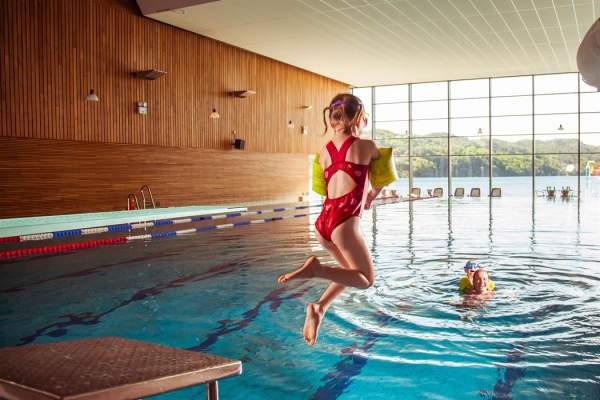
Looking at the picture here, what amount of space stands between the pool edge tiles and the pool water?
113 inches

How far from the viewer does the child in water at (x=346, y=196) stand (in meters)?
2.35

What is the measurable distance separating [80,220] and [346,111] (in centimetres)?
1108

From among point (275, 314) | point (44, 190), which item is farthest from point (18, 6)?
point (275, 314)

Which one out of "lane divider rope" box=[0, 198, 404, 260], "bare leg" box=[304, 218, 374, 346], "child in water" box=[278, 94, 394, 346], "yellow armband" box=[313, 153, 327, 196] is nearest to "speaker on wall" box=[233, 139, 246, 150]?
"lane divider rope" box=[0, 198, 404, 260]

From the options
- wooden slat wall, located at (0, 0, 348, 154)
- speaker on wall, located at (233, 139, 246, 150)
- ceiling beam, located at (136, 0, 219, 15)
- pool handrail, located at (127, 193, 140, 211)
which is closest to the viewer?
wooden slat wall, located at (0, 0, 348, 154)

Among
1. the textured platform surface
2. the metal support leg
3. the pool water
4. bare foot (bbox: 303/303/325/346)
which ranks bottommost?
the pool water

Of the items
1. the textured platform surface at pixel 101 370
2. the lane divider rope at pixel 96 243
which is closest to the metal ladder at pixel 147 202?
the lane divider rope at pixel 96 243

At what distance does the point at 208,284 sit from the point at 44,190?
313 inches

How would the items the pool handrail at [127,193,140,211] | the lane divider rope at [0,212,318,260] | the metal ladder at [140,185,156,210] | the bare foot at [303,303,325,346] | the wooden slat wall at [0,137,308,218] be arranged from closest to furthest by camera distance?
the bare foot at [303,303,325,346] → the lane divider rope at [0,212,318,260] → the wooden slat wall at [0,137,308,218] → the pool handrail at [127,193,140,211] → the metal ladder at [140,185,156,210]

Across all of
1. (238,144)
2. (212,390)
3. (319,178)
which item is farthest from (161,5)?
(212,390)

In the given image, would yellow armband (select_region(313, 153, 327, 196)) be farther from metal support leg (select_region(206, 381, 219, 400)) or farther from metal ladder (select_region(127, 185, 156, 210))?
metal ladder (select_region(127, 185, 156, 210))

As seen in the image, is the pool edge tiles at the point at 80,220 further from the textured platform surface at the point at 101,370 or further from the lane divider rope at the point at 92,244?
the textured platform surface at the point at 101,370

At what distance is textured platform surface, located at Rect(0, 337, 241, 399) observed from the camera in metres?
1.25

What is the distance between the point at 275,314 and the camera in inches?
189
